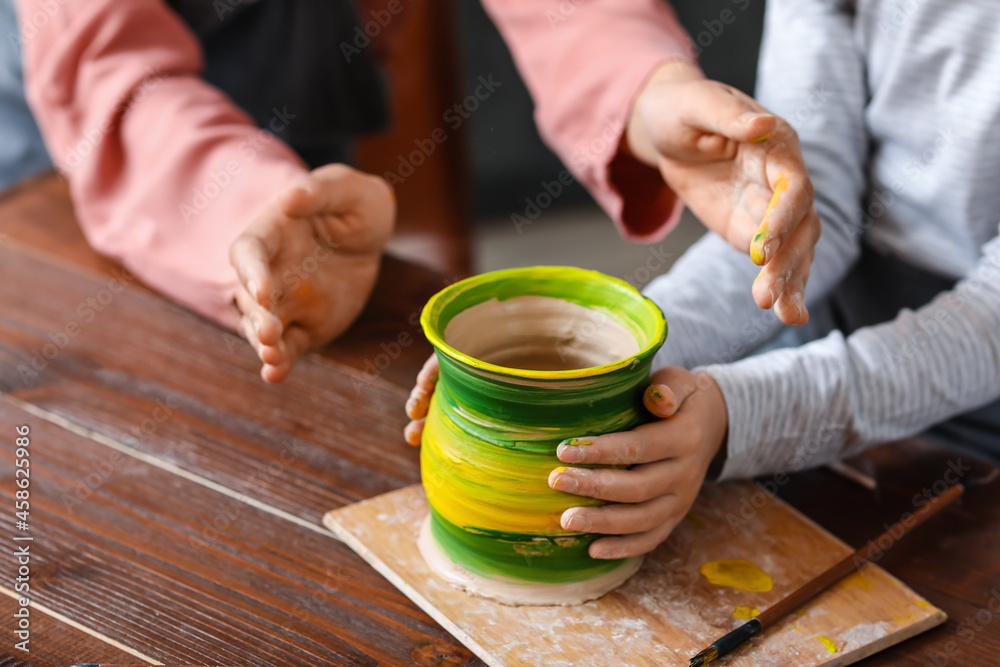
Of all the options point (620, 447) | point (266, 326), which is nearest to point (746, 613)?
point (620, 447)

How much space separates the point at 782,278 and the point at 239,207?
0.59 m

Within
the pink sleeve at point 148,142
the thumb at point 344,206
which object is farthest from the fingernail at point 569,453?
the pink sleeve at point 148,142

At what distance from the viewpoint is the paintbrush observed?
0.52 metres

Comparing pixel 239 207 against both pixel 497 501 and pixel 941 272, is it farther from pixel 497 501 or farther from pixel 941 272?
pixel 941 272

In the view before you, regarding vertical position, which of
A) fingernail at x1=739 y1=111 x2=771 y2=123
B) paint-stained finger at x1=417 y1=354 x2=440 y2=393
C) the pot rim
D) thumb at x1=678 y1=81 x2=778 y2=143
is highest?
fingernail at x1=739 y1=111 x2=771 y2=123

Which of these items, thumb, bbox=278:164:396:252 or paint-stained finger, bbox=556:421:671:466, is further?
thumb, bbox=278:164:396:252

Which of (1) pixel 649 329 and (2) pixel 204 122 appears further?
(2) pixel 204 122

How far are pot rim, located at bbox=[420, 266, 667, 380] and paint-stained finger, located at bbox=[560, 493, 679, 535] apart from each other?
0.30 feet

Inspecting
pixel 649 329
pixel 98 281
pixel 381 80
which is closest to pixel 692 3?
pixel 381 80

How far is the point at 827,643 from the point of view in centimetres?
53

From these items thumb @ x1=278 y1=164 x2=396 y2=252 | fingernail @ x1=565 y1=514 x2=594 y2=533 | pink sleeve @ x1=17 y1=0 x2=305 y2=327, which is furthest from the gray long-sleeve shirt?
pink sleeve @ x1=17 y1=0 x2=305 y2=327

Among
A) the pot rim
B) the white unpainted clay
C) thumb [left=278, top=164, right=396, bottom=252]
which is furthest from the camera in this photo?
thumb [left=278, top=164, right=396, bottom=252]

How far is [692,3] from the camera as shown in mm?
2564

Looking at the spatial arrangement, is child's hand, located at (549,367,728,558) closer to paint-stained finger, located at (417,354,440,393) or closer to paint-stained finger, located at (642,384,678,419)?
paint-stained finger, located at (642,384,678,419)
